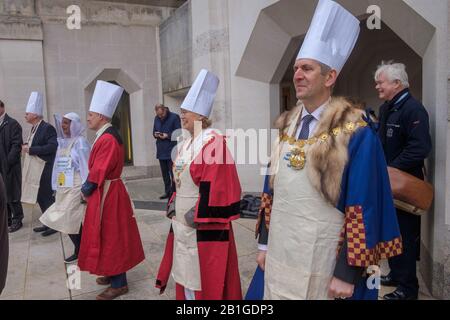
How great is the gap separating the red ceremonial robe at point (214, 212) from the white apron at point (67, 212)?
5.48 feet

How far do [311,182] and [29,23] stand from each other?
8059 millimetres

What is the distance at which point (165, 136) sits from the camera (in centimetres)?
708

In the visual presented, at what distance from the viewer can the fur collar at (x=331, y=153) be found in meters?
1.74

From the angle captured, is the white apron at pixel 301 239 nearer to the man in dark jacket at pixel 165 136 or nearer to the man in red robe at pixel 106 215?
the man in red robe at pixel 106 215

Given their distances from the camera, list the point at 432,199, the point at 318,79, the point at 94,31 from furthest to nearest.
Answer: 1. the point at 94,31
2. the point at 432,199
3. the point at 318,79

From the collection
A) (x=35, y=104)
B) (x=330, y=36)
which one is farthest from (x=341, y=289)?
(x=35, y=104)

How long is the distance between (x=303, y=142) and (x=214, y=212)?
36.5 inches

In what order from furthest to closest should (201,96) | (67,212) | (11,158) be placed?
1. (11,158)
2. (67,212)
3. (201,96)

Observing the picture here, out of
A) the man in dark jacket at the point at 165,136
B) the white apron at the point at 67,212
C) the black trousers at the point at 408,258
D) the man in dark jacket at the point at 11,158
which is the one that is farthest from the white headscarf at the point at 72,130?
the black trousers at the point at 408,258

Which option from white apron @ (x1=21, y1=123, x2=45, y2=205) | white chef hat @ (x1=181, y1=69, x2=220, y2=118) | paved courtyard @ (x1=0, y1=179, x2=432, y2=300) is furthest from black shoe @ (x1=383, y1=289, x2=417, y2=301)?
white apron @ (x1=21, y1=123, x2=45, y2=205)

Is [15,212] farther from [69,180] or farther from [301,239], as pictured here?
[301,239]
